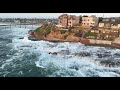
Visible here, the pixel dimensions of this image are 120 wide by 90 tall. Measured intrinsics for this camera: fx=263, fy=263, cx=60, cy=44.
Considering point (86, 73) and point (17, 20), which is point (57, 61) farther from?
point (17, 20)

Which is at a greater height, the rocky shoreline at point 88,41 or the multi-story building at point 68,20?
the multi-story building at point 68,20

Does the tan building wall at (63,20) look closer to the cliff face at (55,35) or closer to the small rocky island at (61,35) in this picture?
the small rocky island at (61,35)

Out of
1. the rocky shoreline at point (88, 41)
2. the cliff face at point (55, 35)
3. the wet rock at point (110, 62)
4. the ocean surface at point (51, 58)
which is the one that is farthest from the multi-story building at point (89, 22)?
the wet rock at point (110, 62)

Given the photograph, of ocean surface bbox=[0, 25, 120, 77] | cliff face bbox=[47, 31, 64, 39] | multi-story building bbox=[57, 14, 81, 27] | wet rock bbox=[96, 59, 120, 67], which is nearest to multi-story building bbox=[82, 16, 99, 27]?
multi-story building bbox=[57, 14, 81, 27]

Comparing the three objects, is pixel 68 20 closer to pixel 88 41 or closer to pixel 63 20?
pixel 63 20
